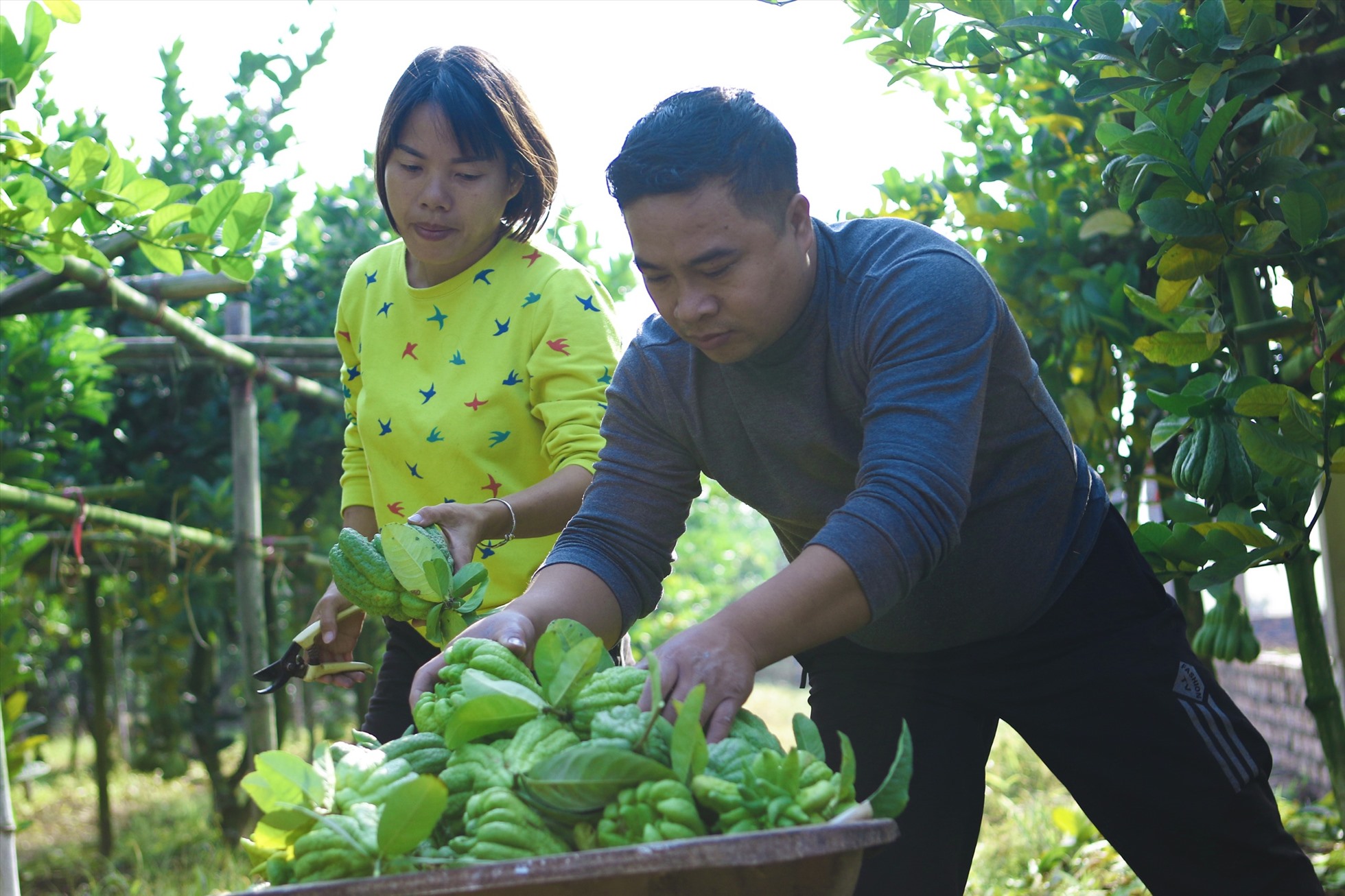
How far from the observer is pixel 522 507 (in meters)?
2.07

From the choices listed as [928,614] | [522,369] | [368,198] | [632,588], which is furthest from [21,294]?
[368,198]

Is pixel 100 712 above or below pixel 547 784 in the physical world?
below

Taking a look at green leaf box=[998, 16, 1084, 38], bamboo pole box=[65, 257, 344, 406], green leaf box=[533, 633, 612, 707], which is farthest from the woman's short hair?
green leaf box=[533, 633, 612, 707]

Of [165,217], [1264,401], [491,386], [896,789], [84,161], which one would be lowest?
[896,789]

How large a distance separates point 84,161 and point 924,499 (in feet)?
6.18

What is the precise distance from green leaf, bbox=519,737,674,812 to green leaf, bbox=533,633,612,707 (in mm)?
144

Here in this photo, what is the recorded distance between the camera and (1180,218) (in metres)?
1.97

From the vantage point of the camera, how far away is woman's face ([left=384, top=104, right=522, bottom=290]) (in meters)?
2.21

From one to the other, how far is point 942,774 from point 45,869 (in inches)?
183

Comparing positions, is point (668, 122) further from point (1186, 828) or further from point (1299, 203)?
point (1186, 828)

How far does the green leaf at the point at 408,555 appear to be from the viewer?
68.8 inches

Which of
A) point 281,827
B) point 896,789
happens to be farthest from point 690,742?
point 281,827

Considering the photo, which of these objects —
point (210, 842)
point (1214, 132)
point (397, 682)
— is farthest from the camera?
point (210, 842)

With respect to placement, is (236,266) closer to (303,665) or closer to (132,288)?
(303,665)
